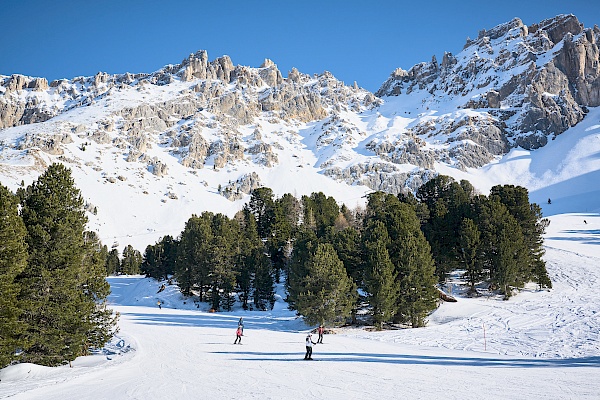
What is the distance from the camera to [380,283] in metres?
32.7

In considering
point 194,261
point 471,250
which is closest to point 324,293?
point 471,250

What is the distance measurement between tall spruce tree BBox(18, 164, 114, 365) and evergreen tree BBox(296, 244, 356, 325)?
1523 centimetres

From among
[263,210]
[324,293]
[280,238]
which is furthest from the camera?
[263,210]

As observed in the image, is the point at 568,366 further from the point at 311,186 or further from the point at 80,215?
the point at 311,186

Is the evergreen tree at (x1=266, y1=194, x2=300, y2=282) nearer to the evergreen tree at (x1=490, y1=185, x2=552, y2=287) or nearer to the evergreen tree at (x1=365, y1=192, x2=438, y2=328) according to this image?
the evergreen tree at (x1=365, y1=192, x2=438, y2=328)

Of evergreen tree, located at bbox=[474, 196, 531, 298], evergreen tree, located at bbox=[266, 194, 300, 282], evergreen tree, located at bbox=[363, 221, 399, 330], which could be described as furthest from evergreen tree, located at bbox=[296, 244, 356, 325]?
evergreen tree, located at bbox=[266, 194, 300, 282]

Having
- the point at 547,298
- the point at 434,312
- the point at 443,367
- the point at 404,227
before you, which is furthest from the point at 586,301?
the point at 443,367

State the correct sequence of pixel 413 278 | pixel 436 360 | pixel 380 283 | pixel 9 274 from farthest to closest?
pixel 413 278, pixel 380 283, pixel 436 360, pixel 9 274

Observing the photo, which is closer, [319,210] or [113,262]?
[319,210]

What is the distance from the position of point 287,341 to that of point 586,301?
26.2 meters

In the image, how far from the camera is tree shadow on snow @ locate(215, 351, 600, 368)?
17.7 metres

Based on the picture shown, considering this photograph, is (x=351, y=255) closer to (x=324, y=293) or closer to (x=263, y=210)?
(x=324, y=293)

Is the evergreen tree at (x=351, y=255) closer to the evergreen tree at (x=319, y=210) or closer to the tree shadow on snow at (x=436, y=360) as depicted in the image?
the tree shadow on snow at (x=436, y=360)

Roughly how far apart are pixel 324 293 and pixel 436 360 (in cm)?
1358
